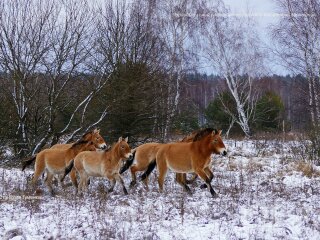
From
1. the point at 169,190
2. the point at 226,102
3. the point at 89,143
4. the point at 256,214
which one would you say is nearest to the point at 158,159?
the point at 169,190

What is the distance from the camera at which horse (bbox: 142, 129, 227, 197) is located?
11508 millimetres

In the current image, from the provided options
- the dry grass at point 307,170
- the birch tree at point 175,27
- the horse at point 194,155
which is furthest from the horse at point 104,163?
the birch tree at point 175,27

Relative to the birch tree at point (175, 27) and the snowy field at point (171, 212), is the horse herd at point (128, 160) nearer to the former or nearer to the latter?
the snowy field at point (171, 212)

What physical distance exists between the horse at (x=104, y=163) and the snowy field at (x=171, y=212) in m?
0.36

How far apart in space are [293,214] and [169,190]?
12.4ft

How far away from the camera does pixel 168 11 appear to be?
95.4 feet

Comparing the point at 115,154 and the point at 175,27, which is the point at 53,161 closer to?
the point at 115,154

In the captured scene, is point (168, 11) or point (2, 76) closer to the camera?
point (2, 76)

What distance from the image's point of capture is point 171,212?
891cm

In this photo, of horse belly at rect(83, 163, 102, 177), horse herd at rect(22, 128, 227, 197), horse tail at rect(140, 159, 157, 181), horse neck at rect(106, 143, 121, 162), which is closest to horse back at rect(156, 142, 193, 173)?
horse herd at rect(22, 128, 227, 197)

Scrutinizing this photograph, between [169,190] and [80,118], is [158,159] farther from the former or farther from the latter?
[80,118]

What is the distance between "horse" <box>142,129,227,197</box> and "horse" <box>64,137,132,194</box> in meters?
0.91

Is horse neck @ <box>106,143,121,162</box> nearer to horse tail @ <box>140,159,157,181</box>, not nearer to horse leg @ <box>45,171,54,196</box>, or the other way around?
horse tail @ <box>140,159,157,181</box>

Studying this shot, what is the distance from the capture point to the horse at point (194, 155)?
11.5 metres
